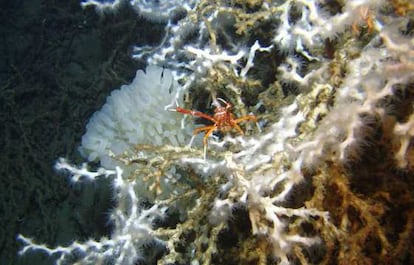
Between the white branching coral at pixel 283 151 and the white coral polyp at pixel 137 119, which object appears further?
the white coral polyp at pixel 137 119

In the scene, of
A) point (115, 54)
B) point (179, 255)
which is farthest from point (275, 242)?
point (115, 54)

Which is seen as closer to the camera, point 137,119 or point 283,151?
point 283,151

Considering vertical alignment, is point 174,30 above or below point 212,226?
above

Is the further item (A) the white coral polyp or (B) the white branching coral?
(A) the white coral polyp

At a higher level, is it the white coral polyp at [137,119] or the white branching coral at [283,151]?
the white coral polyp at [137,119]

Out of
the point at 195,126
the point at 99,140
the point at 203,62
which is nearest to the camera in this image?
the point at 203,62

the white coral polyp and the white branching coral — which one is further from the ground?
the white coral polyp

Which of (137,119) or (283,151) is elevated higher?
(137,119)

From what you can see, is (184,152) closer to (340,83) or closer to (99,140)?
(340,83)
